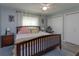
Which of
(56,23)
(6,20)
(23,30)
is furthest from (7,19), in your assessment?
(56,23)

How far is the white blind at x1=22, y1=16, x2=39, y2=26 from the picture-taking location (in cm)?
164

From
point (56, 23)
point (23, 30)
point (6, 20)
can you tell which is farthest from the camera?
point (56, 23)

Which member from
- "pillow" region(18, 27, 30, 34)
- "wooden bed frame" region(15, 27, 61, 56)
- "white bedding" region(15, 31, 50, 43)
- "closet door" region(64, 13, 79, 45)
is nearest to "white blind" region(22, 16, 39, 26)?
"pillow" region(18, 27, 30, 34)

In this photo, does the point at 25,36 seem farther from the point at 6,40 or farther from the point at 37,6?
the point at 37,6

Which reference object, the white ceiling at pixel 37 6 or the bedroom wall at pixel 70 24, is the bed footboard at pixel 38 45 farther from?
the white ceiling at pixel 37 6

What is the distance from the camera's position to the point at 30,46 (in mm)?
1648

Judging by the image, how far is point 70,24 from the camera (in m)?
1.68

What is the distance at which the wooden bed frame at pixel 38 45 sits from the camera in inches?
60.4

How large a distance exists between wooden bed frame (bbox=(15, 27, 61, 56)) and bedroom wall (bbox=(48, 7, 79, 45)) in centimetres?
17

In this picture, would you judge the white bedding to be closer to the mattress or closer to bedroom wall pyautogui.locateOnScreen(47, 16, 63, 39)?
the mattress

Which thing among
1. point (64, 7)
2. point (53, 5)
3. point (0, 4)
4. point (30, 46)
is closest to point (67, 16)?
point (64, 7)

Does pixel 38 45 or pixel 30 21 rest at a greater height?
pixel 30 21

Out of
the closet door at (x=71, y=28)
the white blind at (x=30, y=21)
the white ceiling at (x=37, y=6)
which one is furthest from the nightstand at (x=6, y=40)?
the closet door at (x=71, y=28)

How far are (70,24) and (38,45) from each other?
72 cm
